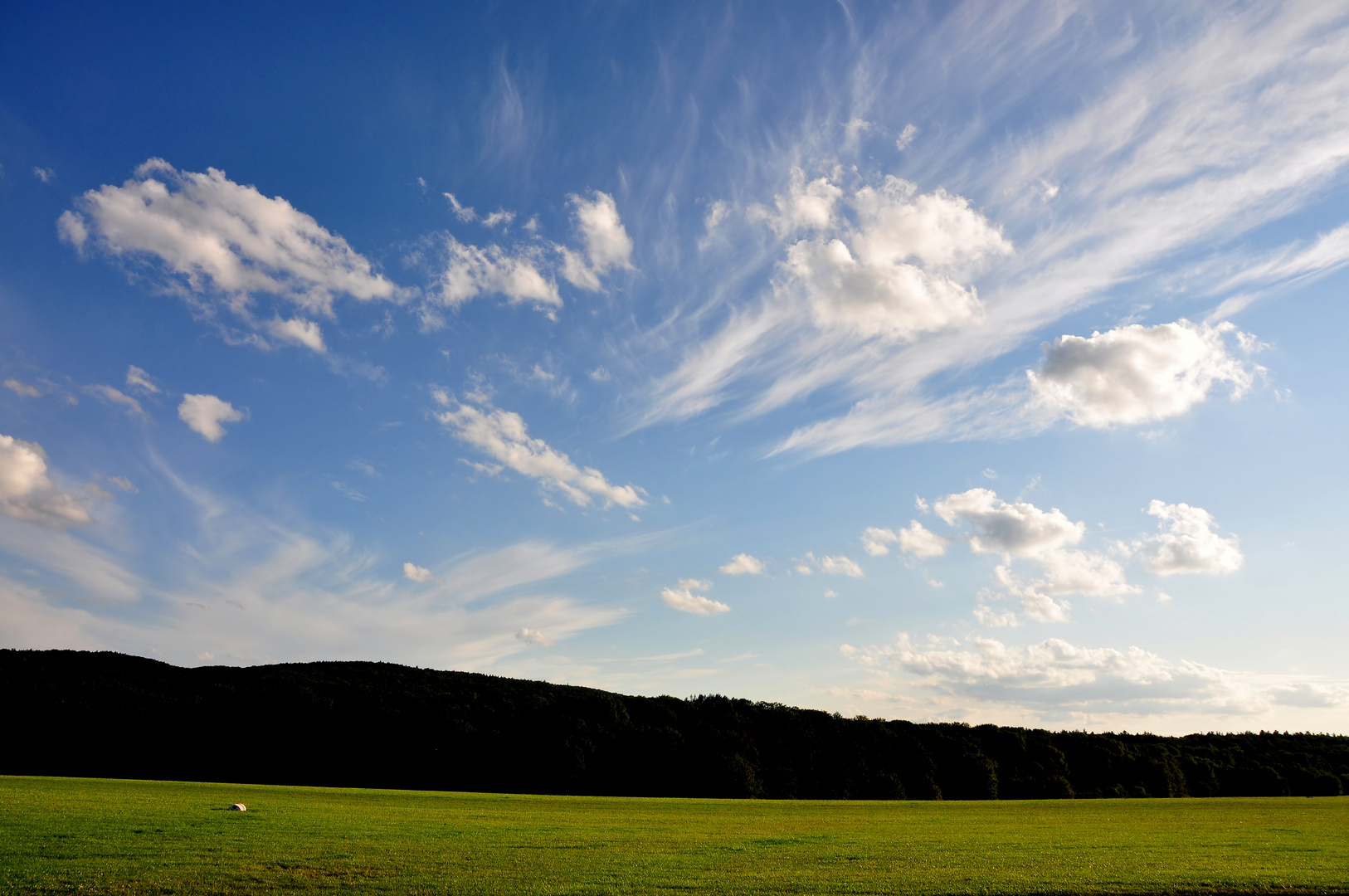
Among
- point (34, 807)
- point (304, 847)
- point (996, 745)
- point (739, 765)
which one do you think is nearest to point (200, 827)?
point (304, 847)

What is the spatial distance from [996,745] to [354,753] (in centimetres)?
8658

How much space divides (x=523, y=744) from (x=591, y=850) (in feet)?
218

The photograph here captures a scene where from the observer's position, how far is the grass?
19.1 meters

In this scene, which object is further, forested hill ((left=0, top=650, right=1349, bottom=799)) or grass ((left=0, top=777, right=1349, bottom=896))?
forested hill ((left=0, top=650, right=1349, bottom=799))

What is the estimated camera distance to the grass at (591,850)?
19.1m

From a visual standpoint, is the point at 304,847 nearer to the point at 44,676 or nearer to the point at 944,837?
the point at 944,837

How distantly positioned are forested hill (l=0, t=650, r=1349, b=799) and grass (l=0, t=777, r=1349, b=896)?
3316 cm

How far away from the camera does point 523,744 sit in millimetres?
88812

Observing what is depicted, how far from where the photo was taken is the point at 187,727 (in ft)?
262

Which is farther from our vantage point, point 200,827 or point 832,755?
point 832,755

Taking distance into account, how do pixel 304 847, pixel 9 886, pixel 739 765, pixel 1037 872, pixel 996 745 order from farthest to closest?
pixel 996 745 → pixel 739 765 → pixel 304 847 → pixel 1037 872 → pixel 9 886

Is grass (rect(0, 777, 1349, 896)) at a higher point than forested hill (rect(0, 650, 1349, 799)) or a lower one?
lower

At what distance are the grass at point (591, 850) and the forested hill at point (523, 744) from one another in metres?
33.2

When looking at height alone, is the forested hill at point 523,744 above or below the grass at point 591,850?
above
